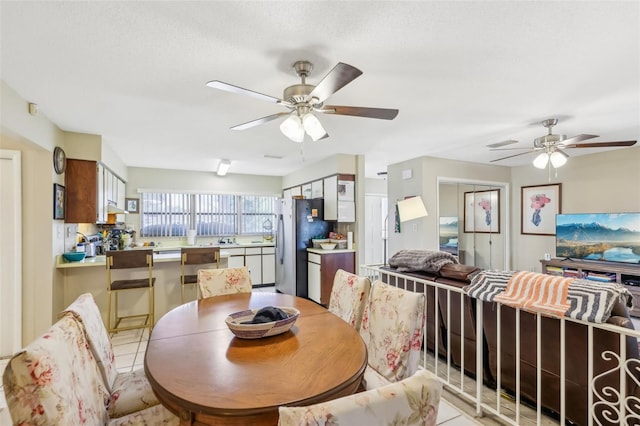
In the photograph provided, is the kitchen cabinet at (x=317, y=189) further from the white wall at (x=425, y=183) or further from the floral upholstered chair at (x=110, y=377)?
the floral upholstered chair at (x=110, y=377)

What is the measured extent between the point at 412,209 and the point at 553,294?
3342 millimetres

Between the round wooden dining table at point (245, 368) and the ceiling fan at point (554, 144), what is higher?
the ceiling fan at point (554, 144)

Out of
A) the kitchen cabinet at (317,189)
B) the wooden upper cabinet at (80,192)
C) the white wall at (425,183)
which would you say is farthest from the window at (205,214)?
the white wall at (425,183)

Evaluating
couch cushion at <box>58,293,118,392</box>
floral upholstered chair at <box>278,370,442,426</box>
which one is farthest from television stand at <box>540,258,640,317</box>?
couch cushion at <box>58,293,118,392</box>

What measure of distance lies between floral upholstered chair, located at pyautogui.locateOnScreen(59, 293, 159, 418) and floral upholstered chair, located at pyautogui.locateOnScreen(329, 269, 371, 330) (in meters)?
1.19

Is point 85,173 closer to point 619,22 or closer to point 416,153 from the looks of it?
point 416,153

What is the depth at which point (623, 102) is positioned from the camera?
2697 millimetres

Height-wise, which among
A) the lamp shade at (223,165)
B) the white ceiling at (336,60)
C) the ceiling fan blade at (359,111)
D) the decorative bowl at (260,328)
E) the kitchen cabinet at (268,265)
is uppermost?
the white ceiling at (336,60)

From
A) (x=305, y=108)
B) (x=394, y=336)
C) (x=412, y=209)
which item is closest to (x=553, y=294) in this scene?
(x=394, y=336)

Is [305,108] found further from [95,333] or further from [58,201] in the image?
[58,201]

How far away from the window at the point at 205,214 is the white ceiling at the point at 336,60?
8.85 feet

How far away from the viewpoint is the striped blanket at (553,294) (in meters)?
1.51

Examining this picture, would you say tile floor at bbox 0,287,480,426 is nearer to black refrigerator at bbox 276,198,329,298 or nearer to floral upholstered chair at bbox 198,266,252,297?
floral upholstered chair at bbox 198,266,252,297

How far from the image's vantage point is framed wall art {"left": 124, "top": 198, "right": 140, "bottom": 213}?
5.66m
